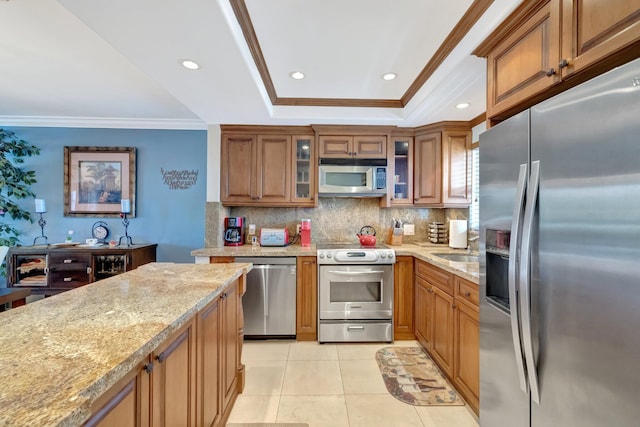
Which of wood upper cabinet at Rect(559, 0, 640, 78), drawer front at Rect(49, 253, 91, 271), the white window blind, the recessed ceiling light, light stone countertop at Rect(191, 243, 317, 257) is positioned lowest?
drawer front at Rect(49, 253, 91, 271)

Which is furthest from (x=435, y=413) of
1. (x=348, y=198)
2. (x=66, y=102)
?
(x=66, y=102)

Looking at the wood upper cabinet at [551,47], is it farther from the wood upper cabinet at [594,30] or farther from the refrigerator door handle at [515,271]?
the refrigerator door handle at [515,271]

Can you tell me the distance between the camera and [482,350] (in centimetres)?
152

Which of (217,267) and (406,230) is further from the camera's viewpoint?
(406,230)

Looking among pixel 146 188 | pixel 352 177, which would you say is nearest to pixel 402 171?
pixel 352 177

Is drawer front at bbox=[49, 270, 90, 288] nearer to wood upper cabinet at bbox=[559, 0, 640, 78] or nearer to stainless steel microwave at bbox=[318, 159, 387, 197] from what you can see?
stainless steel microwave at bbox=[318, 159, 387, 197]

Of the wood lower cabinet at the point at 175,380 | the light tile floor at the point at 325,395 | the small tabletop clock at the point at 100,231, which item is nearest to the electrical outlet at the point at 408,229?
the light tile floor at the point at 325,395

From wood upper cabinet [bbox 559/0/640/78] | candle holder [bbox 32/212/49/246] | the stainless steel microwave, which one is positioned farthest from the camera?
candle holder [bbox 32/212/49/246]

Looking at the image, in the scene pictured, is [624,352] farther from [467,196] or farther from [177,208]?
[177,208]

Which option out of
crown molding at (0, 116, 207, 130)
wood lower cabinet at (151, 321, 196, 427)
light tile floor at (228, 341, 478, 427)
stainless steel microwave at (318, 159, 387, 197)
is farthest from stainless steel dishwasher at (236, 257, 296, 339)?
crown molding at (0, 116, 207, 130)

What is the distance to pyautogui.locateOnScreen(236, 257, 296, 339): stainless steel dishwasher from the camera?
2.86m

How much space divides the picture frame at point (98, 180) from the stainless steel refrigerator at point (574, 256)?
14.0ft

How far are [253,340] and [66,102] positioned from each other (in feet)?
11.4

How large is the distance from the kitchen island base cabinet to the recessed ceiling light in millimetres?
1575
